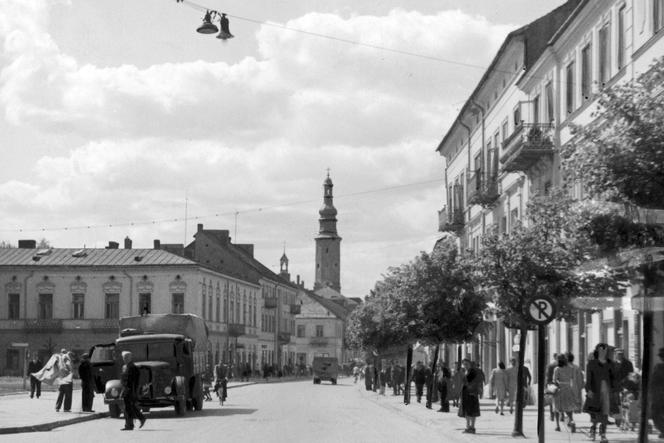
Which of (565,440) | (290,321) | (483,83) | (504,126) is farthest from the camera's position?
(290,321)

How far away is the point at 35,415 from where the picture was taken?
103 ft

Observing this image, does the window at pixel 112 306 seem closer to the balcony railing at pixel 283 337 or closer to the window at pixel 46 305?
the window at pixel 46 305

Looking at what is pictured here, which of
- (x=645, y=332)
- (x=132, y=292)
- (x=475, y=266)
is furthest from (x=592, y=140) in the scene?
(x=132, y=292)

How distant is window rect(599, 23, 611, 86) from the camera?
32.9 metres

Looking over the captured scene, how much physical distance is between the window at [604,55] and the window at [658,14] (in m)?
4.36

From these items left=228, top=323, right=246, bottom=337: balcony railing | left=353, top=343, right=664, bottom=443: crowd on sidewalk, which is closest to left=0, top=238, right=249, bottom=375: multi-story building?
left=228, top=323, right=246, bottom=337: balcony railing

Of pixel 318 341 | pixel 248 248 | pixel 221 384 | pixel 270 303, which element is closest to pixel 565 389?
pixel 221 384

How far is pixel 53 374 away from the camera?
33469mm

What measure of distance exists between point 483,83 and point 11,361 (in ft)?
155

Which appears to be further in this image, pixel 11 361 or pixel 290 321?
pixel 290 321

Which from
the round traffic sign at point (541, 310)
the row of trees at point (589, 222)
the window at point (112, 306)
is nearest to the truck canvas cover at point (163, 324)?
the row of trees at point (589, 222)

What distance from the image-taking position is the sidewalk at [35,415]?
26.7 metres

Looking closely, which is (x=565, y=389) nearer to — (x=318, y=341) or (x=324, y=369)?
(x=324, y=369)

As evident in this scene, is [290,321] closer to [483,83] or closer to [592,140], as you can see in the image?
[483,83]
